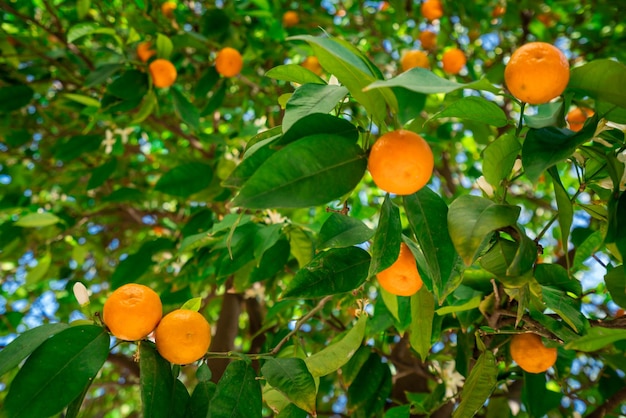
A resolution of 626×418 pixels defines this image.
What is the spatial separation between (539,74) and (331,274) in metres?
0.35

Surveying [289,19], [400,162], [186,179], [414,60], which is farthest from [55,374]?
[289,19]

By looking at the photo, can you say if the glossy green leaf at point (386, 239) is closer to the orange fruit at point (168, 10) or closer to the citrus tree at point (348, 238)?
the citrus tree at point (348, 238)

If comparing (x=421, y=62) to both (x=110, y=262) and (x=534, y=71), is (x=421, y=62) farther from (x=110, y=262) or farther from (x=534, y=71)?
(x=110, y=262)

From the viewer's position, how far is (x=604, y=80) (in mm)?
560

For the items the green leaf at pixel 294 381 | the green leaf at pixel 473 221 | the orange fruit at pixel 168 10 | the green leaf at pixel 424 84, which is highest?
the green leaf at pixel 424 84

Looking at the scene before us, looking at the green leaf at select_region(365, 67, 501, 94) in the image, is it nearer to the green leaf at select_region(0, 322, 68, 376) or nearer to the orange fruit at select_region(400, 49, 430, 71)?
the green leaf at select_region(0, 322, 68, 376)

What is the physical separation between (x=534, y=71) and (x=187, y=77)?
6.10 ft

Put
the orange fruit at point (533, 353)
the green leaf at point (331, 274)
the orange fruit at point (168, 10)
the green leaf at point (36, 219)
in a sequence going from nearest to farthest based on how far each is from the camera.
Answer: the green leaf at point (331, 274), the orange fruit at point (533, 353), the green leaf at point (36, 219), the orange fruit at point (168, 10)

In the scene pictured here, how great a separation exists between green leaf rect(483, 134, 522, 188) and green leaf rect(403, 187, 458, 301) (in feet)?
0.36

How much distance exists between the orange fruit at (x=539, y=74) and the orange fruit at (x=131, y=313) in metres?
0.53

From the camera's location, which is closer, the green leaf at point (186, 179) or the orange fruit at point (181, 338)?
the orange fruit at point (181, 338)

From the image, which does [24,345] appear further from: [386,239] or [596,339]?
[596,339]

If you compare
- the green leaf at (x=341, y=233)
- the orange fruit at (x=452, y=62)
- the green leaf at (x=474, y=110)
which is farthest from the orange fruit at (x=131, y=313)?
the orange fruit at (x=452, y=62)

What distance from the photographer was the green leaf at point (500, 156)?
2.15 feet
